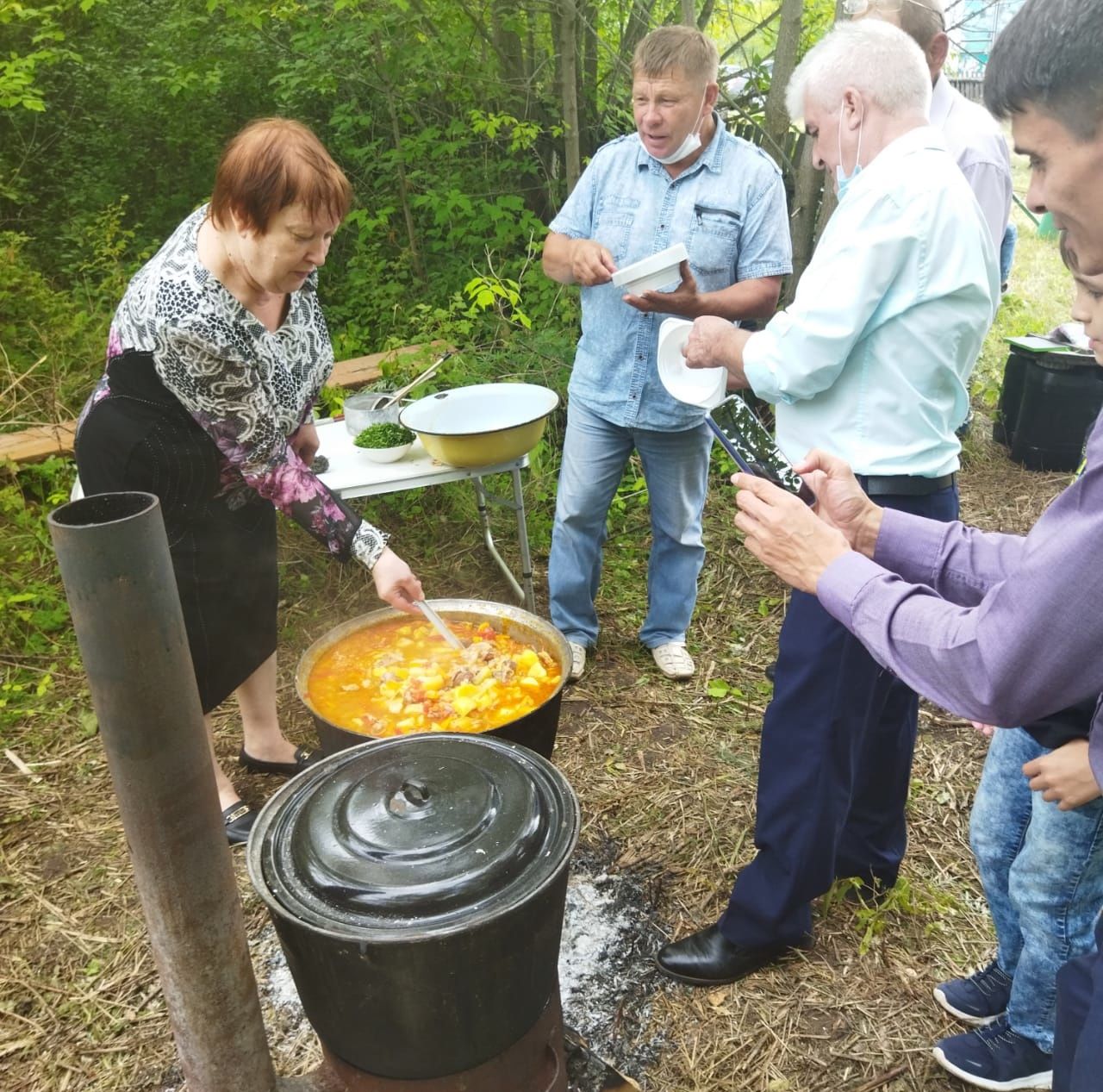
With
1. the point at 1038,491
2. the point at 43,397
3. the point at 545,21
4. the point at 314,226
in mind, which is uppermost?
the point at 545,21

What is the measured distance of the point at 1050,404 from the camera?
627 cm

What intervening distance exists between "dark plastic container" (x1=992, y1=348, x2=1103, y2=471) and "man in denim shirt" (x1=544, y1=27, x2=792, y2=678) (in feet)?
11.6

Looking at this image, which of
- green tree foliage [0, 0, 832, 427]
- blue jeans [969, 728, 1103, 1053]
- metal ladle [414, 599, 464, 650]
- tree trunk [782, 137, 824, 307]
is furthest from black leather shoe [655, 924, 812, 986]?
tree trunk [782, 137, 824, 307]

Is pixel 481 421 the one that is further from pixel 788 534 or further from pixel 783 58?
pixel 783 58

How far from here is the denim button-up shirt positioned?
11.8 ft

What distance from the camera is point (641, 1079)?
94.9 inches

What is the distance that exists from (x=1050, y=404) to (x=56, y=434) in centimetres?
653

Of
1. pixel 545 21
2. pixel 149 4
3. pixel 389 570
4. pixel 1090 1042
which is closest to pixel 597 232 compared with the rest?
pixel 389 570

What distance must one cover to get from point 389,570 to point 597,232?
1956 millimetres

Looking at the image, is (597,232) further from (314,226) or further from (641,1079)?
(641,1079)

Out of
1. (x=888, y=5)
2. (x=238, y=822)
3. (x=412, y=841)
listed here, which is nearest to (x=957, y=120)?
(x=888, y=5)

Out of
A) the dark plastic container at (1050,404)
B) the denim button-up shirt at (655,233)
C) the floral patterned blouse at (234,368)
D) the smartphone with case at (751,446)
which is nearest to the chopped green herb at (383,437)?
the denim button-up shirt at (655,233)

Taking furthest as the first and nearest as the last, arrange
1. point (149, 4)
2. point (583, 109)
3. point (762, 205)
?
point (149, 4)
point (583, 109)
point (762, 205)

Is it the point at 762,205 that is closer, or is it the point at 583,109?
the point at 762,205
